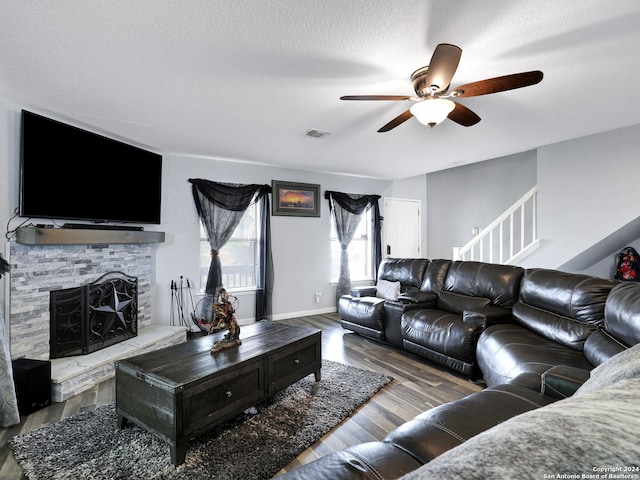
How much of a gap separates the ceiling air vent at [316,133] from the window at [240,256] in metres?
1.77

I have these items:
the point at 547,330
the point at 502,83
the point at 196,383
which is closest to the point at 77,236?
the point at 196,383

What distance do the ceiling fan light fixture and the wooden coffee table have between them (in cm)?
191

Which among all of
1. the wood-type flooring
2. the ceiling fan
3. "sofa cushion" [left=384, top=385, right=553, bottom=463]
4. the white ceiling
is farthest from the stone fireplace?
"sofa cushion" [left=384, top=385, right=553, bottom=463]

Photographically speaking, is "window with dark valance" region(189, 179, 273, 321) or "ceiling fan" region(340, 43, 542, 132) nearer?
"ceiling fan" region(340, 43, 542, 132)

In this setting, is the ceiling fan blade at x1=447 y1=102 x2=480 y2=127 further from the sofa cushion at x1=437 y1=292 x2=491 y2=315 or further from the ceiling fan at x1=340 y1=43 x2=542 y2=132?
the sofa cushion at x1=437 y1=292 x2=491 y2=315

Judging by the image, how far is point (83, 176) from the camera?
3.21 m

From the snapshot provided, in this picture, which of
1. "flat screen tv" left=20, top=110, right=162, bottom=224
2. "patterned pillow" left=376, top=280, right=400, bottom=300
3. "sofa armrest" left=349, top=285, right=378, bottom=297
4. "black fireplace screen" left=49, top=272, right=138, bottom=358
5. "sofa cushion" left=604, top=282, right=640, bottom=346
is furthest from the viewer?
"sofa armrest" left=349, top=285, right=378, bottom=297

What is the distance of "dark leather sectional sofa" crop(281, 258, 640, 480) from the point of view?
1068mm

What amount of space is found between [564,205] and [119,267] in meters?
5.33

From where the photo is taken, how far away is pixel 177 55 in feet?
6.63

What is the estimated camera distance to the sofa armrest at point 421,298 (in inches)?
147

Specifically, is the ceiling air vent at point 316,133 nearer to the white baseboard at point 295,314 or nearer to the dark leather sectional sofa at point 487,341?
the dark leather sectional sofa at point 487,341

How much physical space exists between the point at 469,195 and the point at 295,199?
129 inches

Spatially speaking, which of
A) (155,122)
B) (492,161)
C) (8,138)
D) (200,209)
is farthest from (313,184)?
(8,138)
